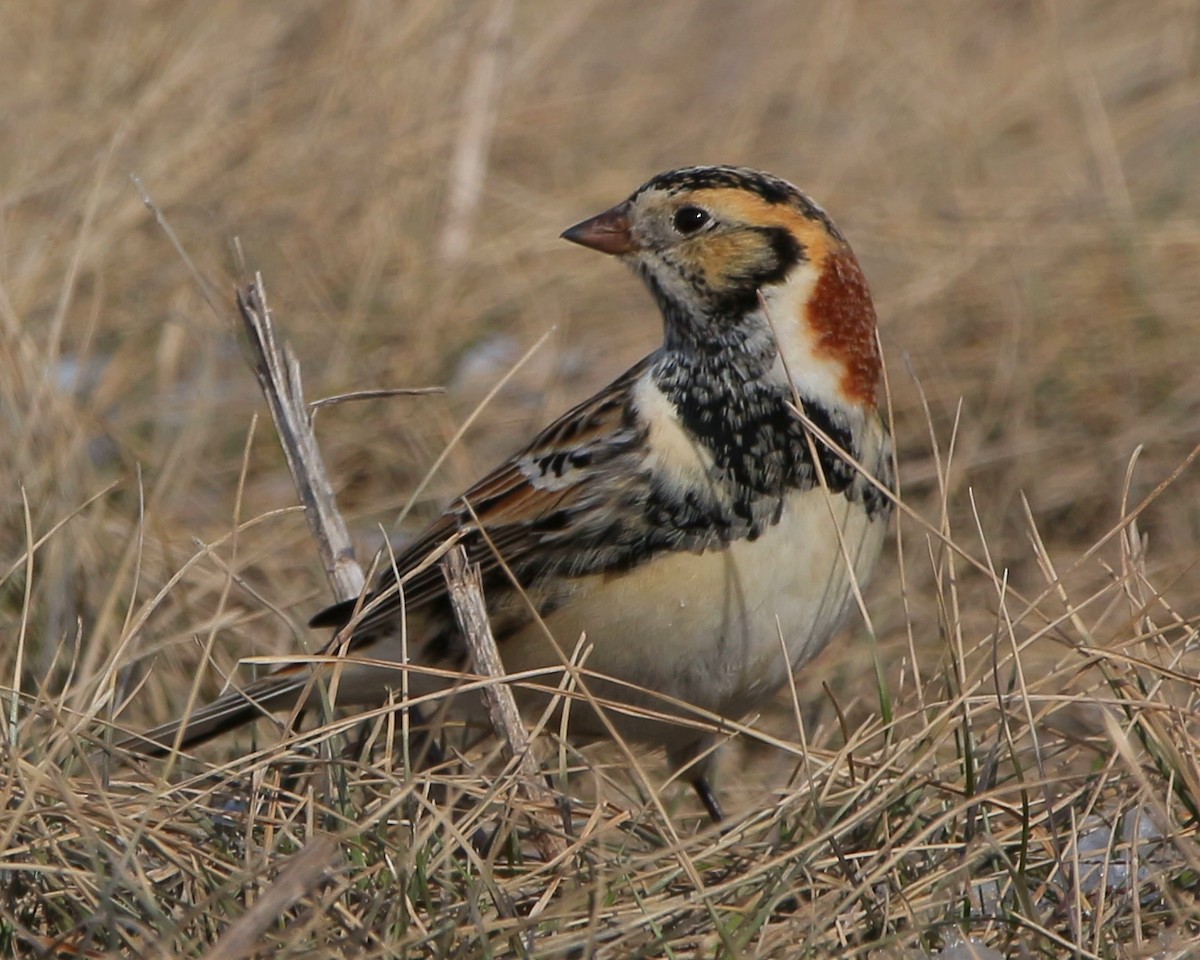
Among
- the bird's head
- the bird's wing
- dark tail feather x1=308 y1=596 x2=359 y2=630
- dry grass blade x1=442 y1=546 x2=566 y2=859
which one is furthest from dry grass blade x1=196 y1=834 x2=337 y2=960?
the bird's head

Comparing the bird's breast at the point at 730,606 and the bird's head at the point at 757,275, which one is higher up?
the bird's head at the point at 757,275

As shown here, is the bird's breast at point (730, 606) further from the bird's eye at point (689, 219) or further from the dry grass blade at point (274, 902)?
the dry grass blade at point (274, 902)

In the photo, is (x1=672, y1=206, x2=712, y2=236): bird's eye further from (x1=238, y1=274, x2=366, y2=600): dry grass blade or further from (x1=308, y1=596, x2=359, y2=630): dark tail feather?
(x1=308, y1=596, x2=359, y2=630): dark tail feather

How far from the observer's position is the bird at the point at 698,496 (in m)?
3.22

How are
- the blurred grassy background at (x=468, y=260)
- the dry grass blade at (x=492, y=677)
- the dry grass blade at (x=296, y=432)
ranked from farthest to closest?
1. the blurred grassy background at (x=468, y=260)
2. the dry grass blade at (x=296, y=432)
3. the dry grass blade at (x=492, y=677)

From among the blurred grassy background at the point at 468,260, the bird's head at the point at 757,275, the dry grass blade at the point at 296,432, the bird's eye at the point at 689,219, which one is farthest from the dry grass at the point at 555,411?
the bird's eye at the point at 689,219

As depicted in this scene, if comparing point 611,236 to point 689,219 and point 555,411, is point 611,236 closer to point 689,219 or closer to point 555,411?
point 689,219

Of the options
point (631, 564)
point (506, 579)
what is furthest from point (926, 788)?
point (506, 579)

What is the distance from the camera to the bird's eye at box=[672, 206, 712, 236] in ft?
11.3

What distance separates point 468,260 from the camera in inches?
231

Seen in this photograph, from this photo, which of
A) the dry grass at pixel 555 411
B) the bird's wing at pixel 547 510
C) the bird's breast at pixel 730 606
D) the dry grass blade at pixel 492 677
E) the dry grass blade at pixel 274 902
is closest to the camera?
the dry grass blade at pixel 274 902

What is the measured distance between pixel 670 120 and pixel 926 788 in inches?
189

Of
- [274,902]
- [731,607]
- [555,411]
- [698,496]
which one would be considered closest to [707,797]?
[731,607]

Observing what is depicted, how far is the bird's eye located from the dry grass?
1.81ft
